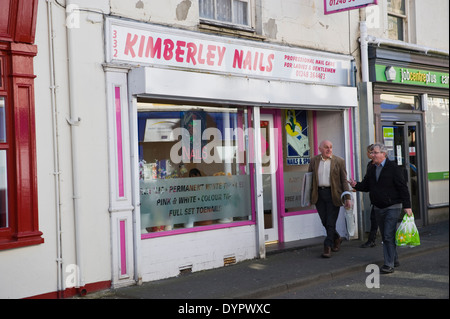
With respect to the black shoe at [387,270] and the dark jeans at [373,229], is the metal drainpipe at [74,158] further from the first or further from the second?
the dark jeans at [373,229]

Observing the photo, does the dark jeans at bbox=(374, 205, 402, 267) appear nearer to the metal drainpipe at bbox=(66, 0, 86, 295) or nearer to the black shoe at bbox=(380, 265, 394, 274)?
the black shoe at bbox=(380, 265, 394, 274)

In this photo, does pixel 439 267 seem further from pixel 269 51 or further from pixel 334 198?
pixel 269 51

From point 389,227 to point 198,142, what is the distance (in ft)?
10.1

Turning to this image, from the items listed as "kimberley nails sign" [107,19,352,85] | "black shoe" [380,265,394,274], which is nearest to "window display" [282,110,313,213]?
"kimberley nails sign" [107,19,352,85]

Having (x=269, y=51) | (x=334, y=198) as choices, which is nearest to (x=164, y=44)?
(x=269, y=51)

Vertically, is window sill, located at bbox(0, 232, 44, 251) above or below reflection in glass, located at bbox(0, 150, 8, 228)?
below

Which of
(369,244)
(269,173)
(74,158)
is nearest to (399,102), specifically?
(369,244)

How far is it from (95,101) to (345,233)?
19.1 ft

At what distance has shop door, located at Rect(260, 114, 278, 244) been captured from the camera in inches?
414

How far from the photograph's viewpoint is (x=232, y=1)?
9.60 metres

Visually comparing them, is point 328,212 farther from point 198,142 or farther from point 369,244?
point 198,142

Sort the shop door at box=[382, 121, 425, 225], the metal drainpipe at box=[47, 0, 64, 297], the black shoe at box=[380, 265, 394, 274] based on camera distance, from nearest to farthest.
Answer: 1. the metal drainpipe at box=[47, 0, 64, 297]
2. the black shoe at box=[380, 265, 394, 274]
3. the shop door at box=[382, 121, 425, 225]

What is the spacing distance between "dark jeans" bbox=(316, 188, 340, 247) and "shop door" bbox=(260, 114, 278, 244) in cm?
135

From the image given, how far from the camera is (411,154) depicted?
42.4 ft
